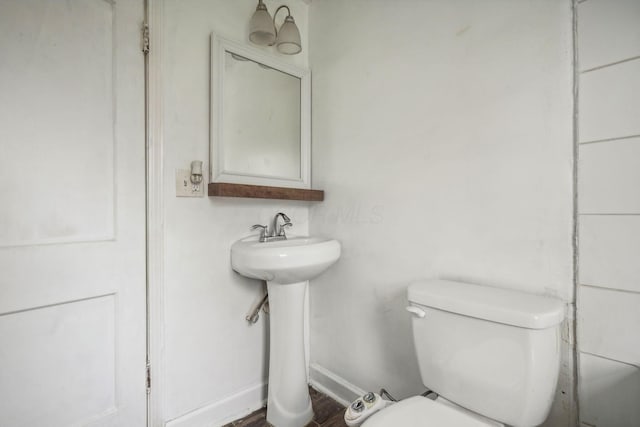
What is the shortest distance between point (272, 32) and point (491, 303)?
4.54 feet

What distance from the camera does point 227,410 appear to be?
1.41 meters

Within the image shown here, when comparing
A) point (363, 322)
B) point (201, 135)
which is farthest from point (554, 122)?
point (201, 135)

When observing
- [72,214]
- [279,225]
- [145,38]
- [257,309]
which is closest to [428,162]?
[279,225]

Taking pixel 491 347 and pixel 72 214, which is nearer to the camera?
pixel 491 347

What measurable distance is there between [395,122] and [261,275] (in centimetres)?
85

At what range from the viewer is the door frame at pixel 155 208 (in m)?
1.19

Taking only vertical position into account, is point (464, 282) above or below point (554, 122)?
below

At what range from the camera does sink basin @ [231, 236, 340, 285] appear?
1191 mm

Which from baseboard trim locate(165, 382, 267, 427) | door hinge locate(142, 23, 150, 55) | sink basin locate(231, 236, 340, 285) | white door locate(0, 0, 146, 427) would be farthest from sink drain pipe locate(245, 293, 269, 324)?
door hinge locate(142, 23, 150, 55)

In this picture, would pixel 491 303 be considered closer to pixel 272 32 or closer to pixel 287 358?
pixel 287 358

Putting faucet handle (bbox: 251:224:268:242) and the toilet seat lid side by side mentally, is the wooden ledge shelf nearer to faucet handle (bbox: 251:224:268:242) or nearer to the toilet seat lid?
faucet handle (bbox: 251:224:268:242)

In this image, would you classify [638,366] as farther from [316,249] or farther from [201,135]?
[201,135]

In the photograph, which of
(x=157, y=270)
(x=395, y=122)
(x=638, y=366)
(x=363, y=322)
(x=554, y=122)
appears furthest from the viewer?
(x=363, y=322)

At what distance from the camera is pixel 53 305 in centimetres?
102
